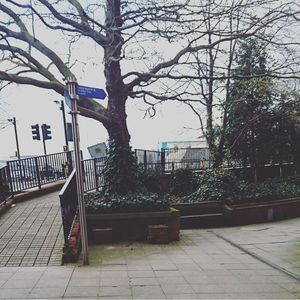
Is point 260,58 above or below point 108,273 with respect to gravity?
above

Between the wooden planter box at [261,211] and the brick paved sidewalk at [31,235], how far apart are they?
4.89 meters

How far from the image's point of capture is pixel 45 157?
377 inches

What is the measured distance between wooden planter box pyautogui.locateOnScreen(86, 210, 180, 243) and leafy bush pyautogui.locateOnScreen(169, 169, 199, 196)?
4.08 m

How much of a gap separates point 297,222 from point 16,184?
836cm

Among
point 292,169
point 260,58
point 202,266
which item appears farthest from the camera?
point 292,169

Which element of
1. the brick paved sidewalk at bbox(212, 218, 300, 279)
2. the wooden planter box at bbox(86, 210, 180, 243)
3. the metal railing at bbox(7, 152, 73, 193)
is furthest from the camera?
the metal railing at bbox(7, 152, 73, 193)

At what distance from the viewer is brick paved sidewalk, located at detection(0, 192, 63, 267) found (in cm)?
438

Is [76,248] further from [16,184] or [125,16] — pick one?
[125,16]

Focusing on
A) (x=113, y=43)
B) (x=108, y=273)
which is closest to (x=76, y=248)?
(x=108, y=273)

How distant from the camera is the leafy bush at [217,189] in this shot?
8.73 metres

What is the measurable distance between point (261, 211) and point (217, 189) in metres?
1.46

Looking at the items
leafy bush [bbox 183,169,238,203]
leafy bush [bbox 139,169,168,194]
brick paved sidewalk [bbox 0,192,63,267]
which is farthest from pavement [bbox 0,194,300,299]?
leafy bush [bbox 139,169,168,194]

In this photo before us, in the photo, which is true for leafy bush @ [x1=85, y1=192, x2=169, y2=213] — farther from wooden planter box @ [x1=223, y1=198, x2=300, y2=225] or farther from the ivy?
wooden planter box @ [x1=223, y1=198, x2=300, y2=225]

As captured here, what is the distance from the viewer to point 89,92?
4395 mm
